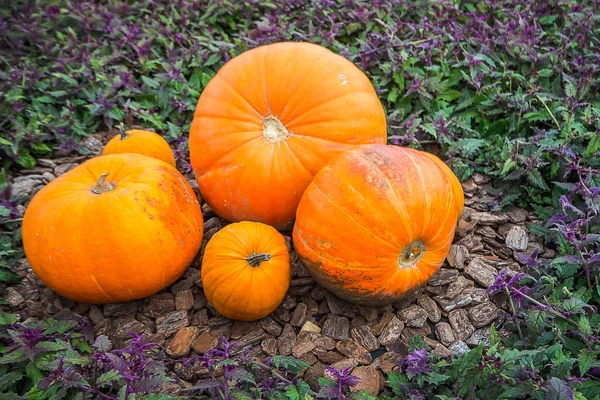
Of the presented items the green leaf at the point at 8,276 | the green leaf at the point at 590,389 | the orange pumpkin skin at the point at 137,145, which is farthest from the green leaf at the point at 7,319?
the green leaf at the point at 590,389

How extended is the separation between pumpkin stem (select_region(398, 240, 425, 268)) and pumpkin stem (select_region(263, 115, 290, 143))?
2.99 ft

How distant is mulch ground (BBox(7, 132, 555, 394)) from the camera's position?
2.74m

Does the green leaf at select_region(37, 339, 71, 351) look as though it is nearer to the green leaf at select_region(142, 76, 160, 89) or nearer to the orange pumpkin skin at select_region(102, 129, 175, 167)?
the orange pumpkin skin at select_region(102, 129, 175, 167)

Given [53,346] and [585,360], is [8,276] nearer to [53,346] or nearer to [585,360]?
[53,346]

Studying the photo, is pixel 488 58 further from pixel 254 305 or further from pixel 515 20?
pixel 254 305

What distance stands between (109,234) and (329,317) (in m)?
1.19

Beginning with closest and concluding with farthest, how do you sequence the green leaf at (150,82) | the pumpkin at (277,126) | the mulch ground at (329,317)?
the mulch ground at (329,317)
the pumpkin at (277,126)
the green leaf at (150,82)

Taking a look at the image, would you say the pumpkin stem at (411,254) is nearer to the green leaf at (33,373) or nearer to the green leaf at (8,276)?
the green leaf at (33,373)

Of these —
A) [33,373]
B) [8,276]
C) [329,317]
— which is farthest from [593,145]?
[8,276]

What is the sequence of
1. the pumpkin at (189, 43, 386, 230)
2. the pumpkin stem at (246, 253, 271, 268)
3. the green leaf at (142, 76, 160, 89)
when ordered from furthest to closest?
the green leaf at (142, 76, 160, 89) < the pumpkin at (189, 43, 386, 230) < the pumpkin stem at (246, 253, 271, 268)

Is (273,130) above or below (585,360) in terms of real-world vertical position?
above

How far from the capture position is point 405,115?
4035mm

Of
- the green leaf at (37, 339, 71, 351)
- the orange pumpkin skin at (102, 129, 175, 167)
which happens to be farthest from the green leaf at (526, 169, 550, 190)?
the green leaf at (37, 339, 71, 351)

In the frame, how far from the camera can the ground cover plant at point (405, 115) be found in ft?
7.91
